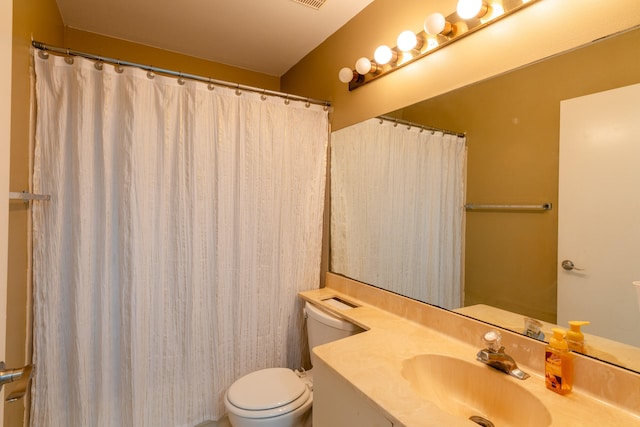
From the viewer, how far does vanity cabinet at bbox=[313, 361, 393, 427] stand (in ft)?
2.66

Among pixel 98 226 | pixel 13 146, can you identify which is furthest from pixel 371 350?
A: pixel 13 146

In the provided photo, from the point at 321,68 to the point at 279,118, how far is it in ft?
1.77

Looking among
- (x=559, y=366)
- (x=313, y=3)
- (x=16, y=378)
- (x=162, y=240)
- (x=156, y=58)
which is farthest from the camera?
(x=156, y=58)

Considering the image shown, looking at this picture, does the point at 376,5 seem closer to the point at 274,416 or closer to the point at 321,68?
the point at 321,68

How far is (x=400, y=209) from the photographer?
1603mm

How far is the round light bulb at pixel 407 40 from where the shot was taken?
4.29 ft

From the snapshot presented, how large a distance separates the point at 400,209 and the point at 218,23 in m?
1.60

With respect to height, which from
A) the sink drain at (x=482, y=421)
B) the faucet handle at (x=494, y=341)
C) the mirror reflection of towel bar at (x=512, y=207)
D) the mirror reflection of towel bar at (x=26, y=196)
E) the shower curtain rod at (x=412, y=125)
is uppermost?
the shower curtain rod at (x=412, y=125)

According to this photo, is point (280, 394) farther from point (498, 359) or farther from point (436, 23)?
point (436, 23)

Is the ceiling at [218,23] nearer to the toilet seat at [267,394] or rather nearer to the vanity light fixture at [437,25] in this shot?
the vanity light fixture at [437,25]

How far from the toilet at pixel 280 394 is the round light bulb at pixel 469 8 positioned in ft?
4.55

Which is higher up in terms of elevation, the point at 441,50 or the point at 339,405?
the point at 441,50

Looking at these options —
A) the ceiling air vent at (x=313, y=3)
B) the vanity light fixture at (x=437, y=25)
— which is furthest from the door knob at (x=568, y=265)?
the ceiling air vent at (x=313, y=3)

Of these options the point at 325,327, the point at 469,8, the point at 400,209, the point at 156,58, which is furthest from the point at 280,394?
the point at 156,58
